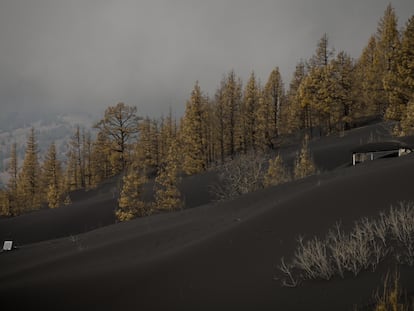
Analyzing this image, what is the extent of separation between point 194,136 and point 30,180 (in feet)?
108

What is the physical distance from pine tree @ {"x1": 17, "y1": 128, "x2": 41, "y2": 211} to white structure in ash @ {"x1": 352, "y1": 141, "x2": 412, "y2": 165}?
165ft

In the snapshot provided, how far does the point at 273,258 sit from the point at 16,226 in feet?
94.0

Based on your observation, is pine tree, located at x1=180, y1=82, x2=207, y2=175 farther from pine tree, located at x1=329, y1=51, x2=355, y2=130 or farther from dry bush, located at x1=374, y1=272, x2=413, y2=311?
dry bush, located at x1=374, y1=272, x2=413, y2=311

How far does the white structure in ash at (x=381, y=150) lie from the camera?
776 inches

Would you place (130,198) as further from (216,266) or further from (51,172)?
(51,172)

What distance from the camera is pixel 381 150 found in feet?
68.7

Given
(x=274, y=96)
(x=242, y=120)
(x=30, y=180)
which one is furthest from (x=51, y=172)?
(x=274, y=96)

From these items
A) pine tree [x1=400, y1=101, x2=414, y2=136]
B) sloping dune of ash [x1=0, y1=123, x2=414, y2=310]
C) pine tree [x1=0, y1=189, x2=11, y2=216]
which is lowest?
pine tree [x1=0, y1=189, x2=11, y2=216]

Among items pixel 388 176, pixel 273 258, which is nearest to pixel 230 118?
pixel 388 176

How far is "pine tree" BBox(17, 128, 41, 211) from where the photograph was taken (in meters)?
52.7

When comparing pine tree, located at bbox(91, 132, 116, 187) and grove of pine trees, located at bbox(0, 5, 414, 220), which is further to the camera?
pine tree, located at bbox(91, 132, 116, 187)

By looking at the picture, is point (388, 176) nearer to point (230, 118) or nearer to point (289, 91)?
point (230, 118)

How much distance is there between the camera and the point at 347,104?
41.7m

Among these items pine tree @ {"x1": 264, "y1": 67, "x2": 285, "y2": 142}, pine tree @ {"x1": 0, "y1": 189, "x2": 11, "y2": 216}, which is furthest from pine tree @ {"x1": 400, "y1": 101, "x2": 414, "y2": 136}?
pine tree @ {"x1": 0, "y1": 189, "x2": 11, "y2": 216}
